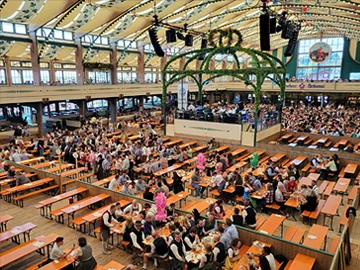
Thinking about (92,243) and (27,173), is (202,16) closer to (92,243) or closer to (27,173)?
(27,173)

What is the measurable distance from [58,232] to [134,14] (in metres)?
17.0

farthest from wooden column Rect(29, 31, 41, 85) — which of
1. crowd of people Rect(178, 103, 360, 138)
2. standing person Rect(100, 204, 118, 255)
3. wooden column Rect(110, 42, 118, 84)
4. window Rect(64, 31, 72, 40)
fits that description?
standing person Rect(100, 204, 118, 255)

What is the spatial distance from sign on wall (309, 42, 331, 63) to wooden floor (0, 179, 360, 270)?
27722 mm

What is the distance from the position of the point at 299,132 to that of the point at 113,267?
14.8 meters

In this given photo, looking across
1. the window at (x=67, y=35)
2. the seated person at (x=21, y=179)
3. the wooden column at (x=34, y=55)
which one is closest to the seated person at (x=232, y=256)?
the seated person at (x=21, y=179)

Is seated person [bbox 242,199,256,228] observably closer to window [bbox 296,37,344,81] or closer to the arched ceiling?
the arched ceiling

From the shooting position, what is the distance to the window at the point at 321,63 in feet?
120

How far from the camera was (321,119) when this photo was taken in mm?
21031

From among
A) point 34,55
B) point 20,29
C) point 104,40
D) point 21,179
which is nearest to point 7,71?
point 34,55

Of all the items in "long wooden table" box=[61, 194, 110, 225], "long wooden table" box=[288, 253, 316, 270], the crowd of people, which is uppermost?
the crowd of people

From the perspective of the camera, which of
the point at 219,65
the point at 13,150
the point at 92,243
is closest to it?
the point at 92,243

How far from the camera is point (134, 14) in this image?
20875mm

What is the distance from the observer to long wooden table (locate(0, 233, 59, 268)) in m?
5.74

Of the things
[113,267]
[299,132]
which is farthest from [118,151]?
[299,132]
